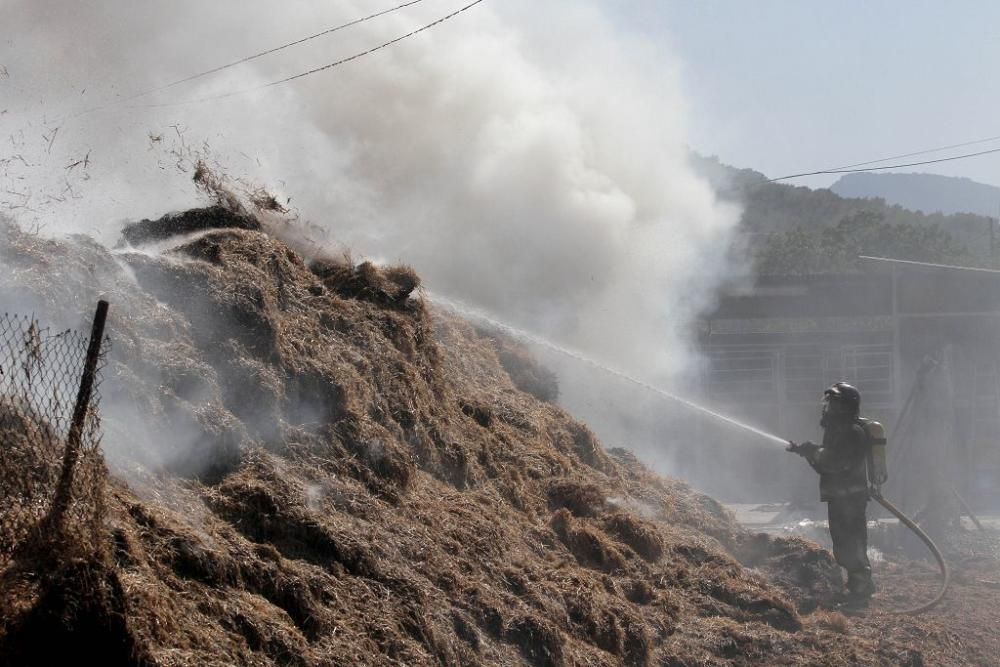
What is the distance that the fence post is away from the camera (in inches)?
205

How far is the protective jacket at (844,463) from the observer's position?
12.3 metres

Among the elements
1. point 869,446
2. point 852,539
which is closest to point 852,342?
point 869,446

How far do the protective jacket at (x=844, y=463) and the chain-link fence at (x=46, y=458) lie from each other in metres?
8.85

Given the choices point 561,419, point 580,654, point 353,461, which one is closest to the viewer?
point 580,654

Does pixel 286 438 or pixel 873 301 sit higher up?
pixel 873 301

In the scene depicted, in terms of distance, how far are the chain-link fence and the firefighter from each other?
28.8 feet

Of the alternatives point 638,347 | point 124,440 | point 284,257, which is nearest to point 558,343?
point 638,347

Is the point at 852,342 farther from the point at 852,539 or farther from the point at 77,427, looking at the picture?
the point at 77,427

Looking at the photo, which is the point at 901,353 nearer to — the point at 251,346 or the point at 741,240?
the point at 741,240

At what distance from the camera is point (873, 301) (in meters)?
29.5

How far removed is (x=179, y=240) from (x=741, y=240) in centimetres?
2820

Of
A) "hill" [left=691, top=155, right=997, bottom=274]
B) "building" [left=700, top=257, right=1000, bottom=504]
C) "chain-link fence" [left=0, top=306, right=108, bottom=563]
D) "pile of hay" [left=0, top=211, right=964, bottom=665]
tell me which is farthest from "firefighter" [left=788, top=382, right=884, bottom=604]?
"hill" [left=691, top=155, right=997, bottom=274]

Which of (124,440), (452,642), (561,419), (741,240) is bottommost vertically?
(452,642)

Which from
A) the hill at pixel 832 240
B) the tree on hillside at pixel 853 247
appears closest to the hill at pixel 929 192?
the hill at pixel 832 240
